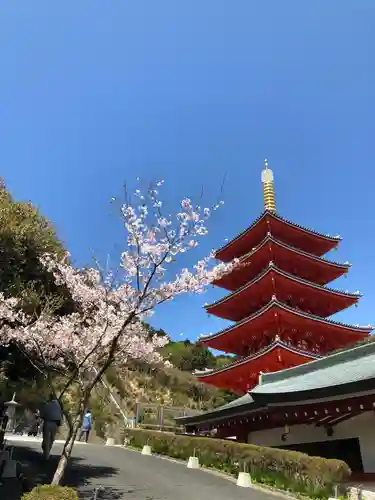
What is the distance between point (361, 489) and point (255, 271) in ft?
55.5

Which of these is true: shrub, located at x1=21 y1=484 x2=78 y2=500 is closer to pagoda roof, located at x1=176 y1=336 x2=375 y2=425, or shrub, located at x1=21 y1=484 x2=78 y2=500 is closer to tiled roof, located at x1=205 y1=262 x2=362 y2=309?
pagoda roof, located at x1=176 y1=336 x2=375 y2=425

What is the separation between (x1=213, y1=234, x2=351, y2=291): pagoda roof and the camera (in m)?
23.7

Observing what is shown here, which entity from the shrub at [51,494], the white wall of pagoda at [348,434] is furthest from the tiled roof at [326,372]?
the shrub at [51,494]

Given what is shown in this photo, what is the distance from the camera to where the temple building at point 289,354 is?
10586mm

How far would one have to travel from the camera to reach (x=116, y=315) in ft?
34.6

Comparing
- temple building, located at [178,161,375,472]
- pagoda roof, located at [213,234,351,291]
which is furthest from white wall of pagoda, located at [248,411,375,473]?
pagoda roof, located at [213,234,351,291]

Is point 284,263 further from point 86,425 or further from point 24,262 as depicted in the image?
point 24,262

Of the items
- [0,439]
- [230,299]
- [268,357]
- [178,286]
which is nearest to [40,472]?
[0,439]

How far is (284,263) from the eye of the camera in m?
24.7

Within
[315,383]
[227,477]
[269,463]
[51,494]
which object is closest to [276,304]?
[315,383]

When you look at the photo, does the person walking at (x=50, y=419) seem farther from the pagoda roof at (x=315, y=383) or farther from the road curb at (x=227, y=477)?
the pagoda roof at (x=315, y=383)

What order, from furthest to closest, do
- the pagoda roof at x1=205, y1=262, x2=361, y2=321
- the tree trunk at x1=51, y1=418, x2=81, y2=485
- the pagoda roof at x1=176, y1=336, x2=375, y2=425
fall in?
the pagoda roof at x1=205, y1=262, x2=361, y2=321 → the pagoda roof at x1=176, y1=336, x2=375, y2=425 → the tree trunk at x1=51, y1=418, x2=81, y2=485

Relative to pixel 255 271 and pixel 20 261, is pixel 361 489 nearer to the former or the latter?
pixel 20 261

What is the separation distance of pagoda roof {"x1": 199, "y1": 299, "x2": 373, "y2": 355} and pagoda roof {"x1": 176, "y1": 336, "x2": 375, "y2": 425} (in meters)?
4.71
